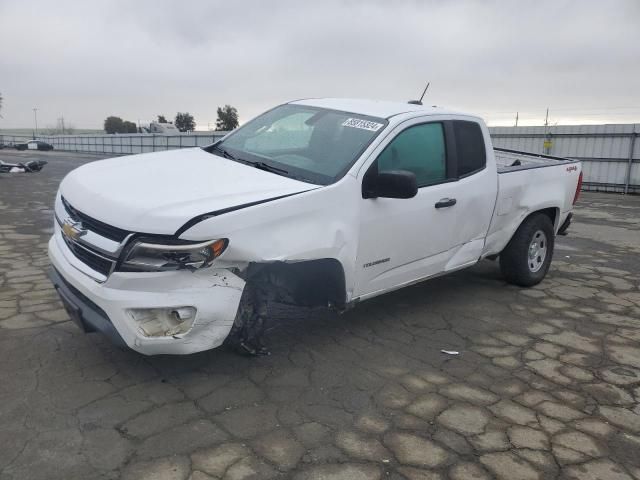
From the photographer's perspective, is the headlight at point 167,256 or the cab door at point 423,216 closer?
the headlight at point 167,256

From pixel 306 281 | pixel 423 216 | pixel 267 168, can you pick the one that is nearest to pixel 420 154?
pixel 423 216

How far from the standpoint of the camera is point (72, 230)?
3320 millimetres

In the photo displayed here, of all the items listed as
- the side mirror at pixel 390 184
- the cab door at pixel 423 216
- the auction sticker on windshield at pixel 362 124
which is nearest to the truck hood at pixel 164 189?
the side mirror at pixel 390 184

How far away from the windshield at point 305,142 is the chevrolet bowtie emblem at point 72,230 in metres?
1.28

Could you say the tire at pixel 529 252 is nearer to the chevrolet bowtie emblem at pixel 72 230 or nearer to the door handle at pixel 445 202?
the door handle at pixel 445 202

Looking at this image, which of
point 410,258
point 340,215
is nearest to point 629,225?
point 410,258

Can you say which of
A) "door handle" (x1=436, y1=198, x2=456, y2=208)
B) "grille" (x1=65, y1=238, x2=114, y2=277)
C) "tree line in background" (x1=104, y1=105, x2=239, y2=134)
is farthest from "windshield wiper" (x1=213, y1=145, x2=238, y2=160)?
"tree line in background" (x1=104, y1=105, x2=239, y2=134)

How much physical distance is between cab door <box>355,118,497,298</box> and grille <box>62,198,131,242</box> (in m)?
1.53

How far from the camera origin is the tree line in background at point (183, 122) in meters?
59.6

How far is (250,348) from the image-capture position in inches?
142

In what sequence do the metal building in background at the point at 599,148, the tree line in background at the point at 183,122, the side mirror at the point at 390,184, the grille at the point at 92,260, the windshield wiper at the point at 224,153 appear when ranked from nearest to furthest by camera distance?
the grille at the point at 92,260 → the side mirror at the point at 390,184 → the windshield wiper at the point at 224,153 → the metal building in background at the point at 599,148 → the tree line in background at the point at 183,122

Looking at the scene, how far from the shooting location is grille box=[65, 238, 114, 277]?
10.1ft

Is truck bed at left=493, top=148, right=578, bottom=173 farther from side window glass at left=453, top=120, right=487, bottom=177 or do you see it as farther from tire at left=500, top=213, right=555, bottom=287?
side window glass at left=453, top=120, right=487, bottom=177

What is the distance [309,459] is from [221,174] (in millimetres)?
1899
